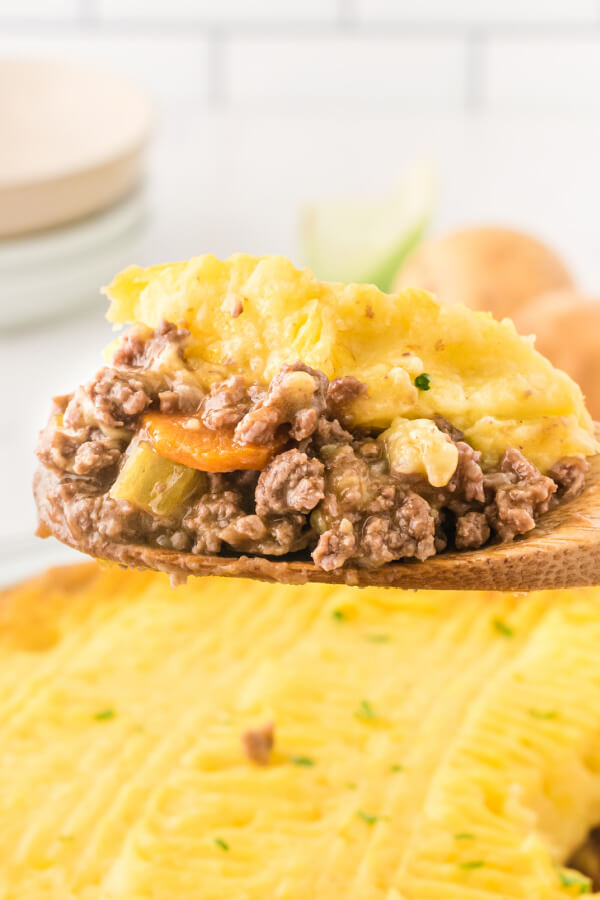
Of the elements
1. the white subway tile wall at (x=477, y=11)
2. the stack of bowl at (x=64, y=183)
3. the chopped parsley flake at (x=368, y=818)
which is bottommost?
the chopped parsley flake at (x=368, y=818)

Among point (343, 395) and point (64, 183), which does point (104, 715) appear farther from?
point (64, 183)

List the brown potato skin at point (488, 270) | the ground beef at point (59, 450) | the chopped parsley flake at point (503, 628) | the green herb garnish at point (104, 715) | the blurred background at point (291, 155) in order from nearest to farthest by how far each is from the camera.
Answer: the ground beef at point (59, 450) < the green herb garnish at point (104, 715) < the chopped parsley flake at point (503, 628) < the brown potato skin at point (488, 270) < the blurred background at point (291, 155)

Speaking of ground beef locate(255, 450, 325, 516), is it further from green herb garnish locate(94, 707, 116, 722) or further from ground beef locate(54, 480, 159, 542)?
green herb garnish locate(94, 707, 116, 722)

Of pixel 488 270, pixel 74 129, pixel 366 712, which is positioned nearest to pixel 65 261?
pixel 74 129

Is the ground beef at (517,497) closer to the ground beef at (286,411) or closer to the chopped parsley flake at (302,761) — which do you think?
the ground beef at (286,411)

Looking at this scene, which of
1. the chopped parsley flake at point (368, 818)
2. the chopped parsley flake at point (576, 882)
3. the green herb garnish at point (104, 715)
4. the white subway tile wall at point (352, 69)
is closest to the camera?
the chopped parsley flake at point (576, 882)

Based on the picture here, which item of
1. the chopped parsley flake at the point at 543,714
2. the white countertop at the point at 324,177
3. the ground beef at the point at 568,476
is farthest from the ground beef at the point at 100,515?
the white countertop at the point at 324,177

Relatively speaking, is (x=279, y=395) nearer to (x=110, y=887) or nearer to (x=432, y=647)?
(x=110, y=887)

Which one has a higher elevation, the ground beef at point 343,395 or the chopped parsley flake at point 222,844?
the ground beef at point 343,395
